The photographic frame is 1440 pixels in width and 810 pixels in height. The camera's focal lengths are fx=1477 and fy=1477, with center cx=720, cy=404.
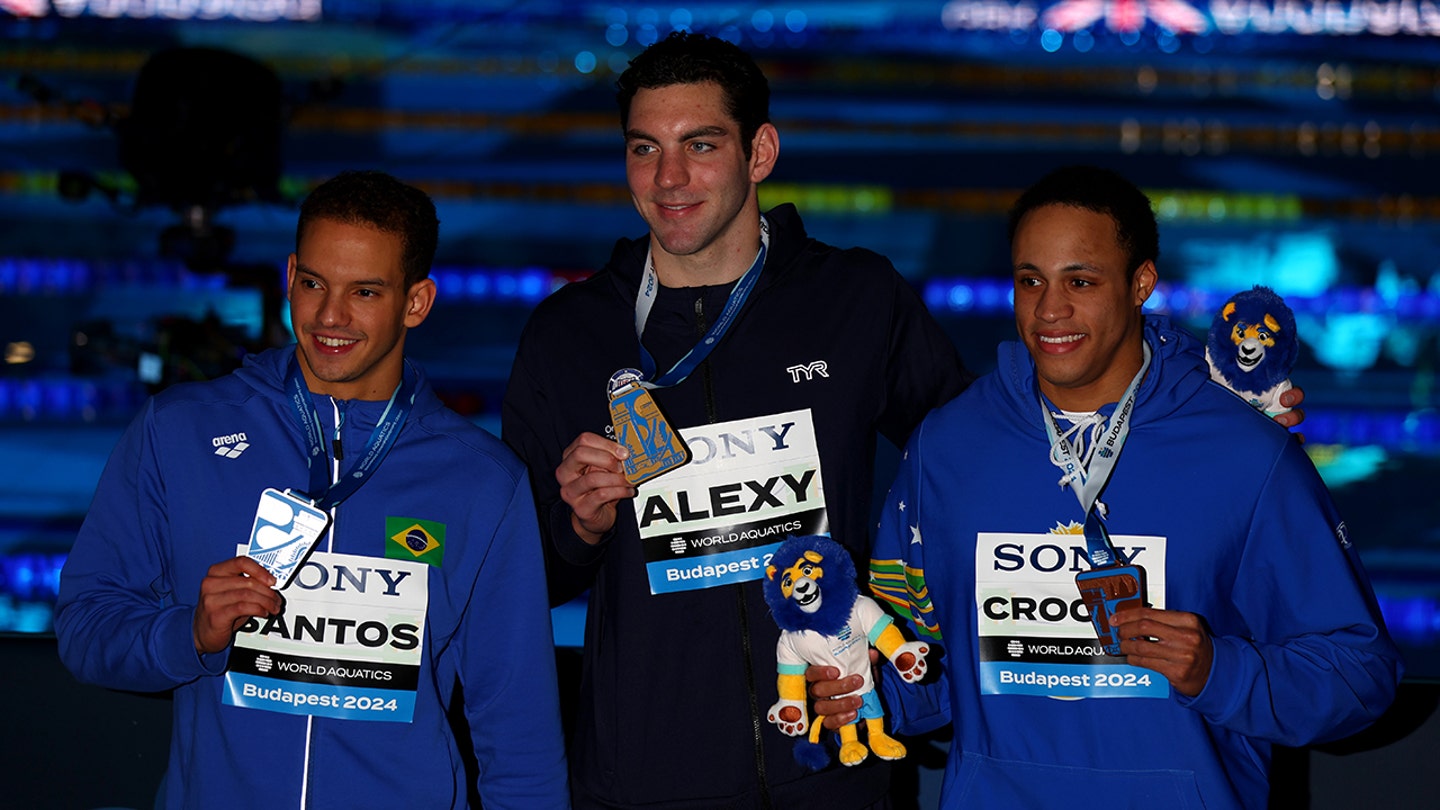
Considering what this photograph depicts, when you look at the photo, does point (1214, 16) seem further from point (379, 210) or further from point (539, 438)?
point (379, 210)

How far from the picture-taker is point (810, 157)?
9.09m

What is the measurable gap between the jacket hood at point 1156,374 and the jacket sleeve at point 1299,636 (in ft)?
0.53

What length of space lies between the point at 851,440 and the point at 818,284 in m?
0.26

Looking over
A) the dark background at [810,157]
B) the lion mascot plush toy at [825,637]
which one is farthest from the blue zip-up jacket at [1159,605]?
the dark background at [810,157]

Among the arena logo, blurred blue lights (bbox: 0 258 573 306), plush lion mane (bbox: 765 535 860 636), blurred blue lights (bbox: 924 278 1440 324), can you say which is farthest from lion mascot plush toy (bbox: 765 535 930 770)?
the arena logo

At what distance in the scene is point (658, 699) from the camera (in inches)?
83.6

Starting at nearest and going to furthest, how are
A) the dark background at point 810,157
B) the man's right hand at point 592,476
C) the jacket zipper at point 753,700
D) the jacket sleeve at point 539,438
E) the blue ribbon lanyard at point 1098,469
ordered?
the blue ribbon lanyard at point 1098,469, the man's right hand at point 592,476, the jacket zipper at point 753,700, the jacket sleeve at point 539,438, the dark background at point 810,157

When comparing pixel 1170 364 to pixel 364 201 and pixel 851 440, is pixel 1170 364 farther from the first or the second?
pixel 364 201

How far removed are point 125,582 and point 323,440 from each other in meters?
0.32

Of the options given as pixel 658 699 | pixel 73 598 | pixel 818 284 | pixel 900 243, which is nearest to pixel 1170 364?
pixel 818 284

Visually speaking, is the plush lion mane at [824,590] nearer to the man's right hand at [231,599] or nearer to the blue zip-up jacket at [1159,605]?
the blue zip-up jacket at [1159,605]

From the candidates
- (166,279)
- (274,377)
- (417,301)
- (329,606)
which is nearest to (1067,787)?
(329,606)

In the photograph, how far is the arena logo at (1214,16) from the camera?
29.5ft

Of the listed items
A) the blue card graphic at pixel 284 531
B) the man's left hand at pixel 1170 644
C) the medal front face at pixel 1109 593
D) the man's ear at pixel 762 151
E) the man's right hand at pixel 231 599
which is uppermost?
the man's ear at pixel 762 151
